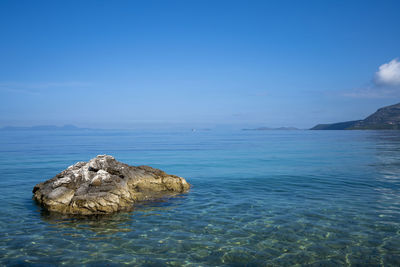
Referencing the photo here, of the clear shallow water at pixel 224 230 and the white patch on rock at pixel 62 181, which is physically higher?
the white patch on rock at pixel 62 181

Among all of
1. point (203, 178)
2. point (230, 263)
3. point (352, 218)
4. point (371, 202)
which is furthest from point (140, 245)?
point (203, 178)

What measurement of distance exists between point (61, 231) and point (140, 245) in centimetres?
431

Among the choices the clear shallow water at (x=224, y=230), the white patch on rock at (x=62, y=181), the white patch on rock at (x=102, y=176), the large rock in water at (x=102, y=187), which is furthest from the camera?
the white patch on rock at (x=62, y=181)

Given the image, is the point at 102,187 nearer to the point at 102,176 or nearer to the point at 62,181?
the point at 102,176

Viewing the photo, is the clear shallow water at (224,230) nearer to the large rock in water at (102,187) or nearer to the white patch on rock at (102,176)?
the large rock in water at (102,187)

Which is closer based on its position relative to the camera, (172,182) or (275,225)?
(275,225)

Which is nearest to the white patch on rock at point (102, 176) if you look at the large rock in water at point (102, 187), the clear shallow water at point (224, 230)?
the large rock in water at point (102, 187)

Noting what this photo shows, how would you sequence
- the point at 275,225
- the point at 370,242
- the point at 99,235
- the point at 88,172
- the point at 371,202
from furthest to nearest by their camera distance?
1. the point at 88,172
2. the point at 371,202
3. the point at 275,225
4. the point at 99,235
5. the point at 370,242

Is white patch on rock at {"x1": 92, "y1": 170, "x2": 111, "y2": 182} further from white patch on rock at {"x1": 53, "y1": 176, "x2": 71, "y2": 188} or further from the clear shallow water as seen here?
the clear shallow water

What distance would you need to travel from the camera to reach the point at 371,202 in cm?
1733

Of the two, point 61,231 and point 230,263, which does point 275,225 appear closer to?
point 230,263

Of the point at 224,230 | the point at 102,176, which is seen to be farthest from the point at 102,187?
the point at 224,230

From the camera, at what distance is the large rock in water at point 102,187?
1579 centimetres

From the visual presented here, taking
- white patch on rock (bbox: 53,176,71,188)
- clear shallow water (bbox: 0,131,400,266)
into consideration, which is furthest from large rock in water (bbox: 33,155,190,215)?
clear shallow water (bbox: 0,131,400,266)
